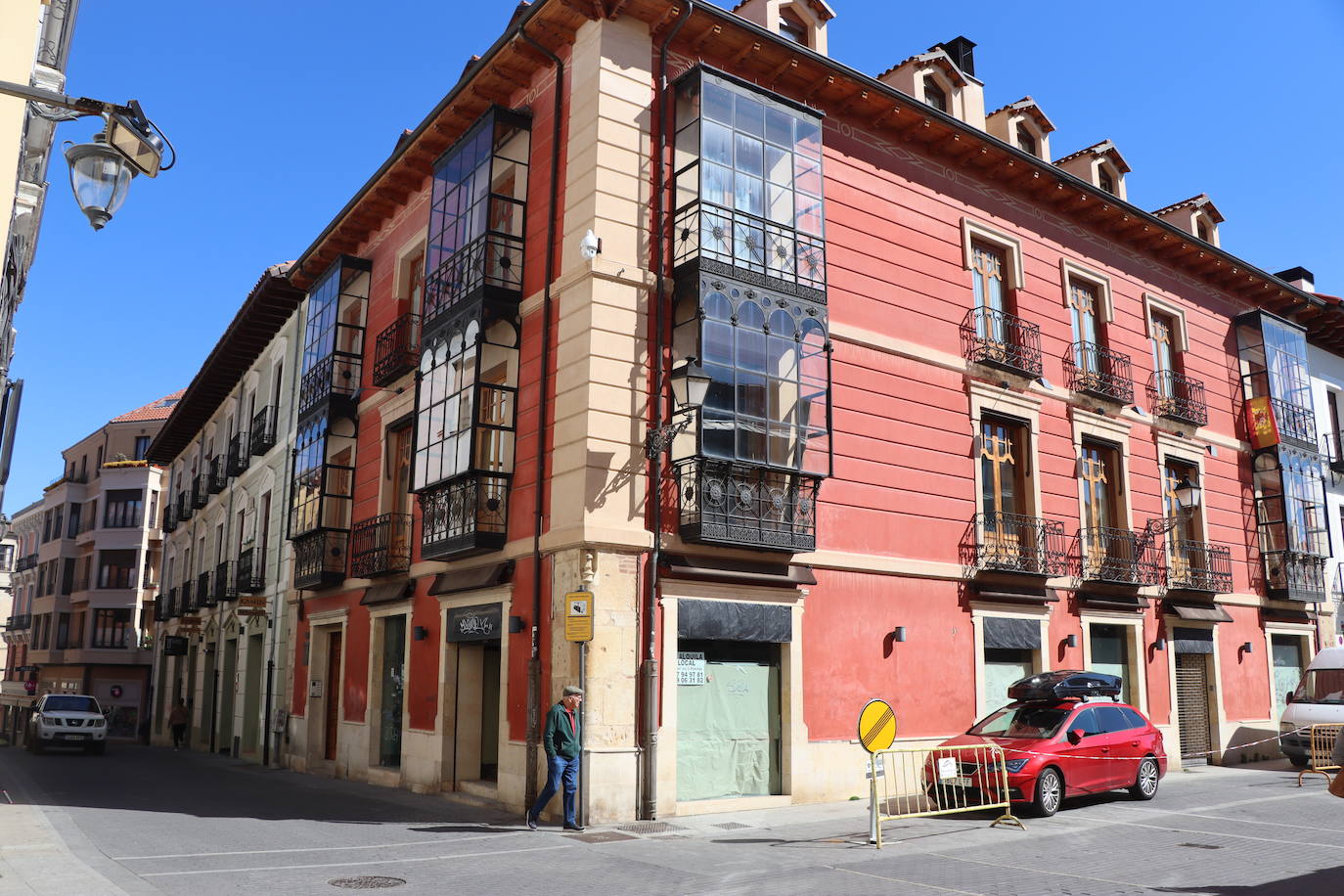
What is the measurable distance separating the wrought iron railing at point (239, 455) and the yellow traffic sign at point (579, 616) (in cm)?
1831

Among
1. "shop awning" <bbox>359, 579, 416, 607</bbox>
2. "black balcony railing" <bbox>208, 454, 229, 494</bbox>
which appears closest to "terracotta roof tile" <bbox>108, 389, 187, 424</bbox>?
"black balcony railing" <bbox>208, 454, 229, 494</bbox>

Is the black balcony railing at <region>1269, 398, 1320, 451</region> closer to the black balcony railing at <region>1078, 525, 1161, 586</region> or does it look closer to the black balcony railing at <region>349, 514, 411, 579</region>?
the black balcony railing at <region>1078, 525, 1161, 586</region>

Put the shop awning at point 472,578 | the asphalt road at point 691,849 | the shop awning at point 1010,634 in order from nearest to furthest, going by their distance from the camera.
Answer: the asphalt road at point 691,849, the shop awning at point 472,578, the shop awning at point 1010,634

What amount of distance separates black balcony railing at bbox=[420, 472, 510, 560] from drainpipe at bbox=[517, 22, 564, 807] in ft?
3.35

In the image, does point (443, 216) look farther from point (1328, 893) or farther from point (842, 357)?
point (1328, 893)

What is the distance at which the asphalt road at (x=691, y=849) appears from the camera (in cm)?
875

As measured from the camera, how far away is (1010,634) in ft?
56.8

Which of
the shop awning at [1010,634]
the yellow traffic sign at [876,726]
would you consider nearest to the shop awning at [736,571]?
the yellow traffic sign at [876,726]

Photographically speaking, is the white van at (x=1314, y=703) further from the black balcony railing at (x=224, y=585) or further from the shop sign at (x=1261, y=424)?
the black balcony railing at (x=224, y=585)

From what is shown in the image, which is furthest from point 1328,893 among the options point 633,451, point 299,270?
point 299,270

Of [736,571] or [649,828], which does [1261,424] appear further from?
[649,828]

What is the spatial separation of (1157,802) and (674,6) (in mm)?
12713

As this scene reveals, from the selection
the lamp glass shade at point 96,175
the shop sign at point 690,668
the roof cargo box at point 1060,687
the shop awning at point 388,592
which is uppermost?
the lamp glass shade at point 96,175

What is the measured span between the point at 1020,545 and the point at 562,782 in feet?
31.8
